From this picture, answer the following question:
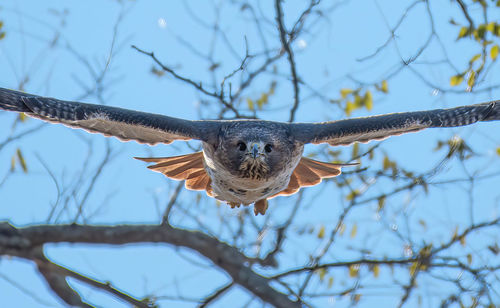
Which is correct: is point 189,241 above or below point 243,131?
below

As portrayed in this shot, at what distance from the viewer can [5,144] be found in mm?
6793

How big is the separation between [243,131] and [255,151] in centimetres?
32

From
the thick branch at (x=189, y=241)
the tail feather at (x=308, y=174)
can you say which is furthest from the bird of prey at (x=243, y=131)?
the thick branch at (x=189, y=241)

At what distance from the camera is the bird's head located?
20.9 ft

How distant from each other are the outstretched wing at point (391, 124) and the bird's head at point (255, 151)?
31cm

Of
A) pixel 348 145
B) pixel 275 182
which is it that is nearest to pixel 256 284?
pixel 275 182

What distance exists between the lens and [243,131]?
6.53 m

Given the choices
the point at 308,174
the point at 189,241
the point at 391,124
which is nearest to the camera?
the point at 189,241

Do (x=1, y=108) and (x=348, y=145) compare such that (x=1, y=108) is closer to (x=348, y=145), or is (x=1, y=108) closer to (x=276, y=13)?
(x=276, y=13)

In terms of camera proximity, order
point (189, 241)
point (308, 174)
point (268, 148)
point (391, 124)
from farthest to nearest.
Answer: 1. point (308, 174)
2. point (391, 124)
3. point (268, 148)
4. point (189, 241)

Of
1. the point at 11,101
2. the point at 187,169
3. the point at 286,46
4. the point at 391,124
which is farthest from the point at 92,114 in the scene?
the point at 391,124

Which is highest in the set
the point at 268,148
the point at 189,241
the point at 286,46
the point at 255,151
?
the point at 286,46

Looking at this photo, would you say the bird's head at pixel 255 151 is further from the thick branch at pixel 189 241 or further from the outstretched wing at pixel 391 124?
the thick branch at pixel 189 241

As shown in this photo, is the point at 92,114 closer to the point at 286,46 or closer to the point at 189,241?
the point at 189,241
